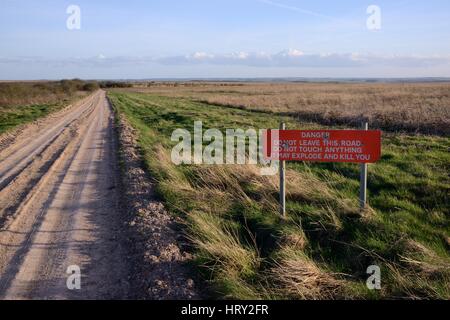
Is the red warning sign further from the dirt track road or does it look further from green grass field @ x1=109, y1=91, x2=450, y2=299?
the dirt track road

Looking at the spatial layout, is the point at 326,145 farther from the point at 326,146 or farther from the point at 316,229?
the point at 316,229

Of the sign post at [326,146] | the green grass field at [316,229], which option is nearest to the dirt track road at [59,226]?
the green grass field at [316,229]

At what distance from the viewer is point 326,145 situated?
5848mm

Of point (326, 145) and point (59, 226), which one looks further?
point (59, 226)

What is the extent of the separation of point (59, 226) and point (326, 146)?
403 centimetres

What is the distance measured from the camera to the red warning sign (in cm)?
568

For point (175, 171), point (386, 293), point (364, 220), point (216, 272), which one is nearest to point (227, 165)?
point (175, 171)

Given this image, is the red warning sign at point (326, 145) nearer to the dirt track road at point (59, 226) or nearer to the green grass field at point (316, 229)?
the green grass field at point (316, 229)

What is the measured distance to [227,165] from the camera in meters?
8.71

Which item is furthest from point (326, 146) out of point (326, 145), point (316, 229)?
point (316, 229)

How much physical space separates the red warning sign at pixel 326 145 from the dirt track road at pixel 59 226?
8.57ft

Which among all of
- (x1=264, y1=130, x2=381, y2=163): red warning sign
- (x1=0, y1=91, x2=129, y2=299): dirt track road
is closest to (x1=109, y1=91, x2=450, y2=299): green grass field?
(x1=264, y1=130, x2=381, y2=163): red warning sign
